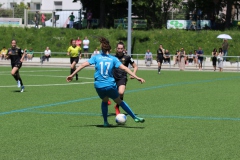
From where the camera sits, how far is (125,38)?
58625 mm

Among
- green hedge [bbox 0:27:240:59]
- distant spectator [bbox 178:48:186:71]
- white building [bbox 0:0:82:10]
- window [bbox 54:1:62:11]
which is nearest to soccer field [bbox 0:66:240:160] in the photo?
distant spectator [bbox 178:48:186:71]

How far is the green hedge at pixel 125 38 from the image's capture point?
186ft

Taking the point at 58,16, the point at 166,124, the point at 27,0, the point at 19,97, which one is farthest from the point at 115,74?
the point at 27,0

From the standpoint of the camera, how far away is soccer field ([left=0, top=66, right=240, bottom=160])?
1025 cm

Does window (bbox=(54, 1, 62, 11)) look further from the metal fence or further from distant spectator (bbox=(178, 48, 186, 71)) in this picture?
distant spectator (bbox=(178, 48, 186, 71))

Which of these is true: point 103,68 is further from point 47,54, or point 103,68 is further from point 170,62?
point 47,54

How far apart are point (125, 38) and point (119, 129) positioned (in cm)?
4577

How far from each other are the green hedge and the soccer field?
35034mm

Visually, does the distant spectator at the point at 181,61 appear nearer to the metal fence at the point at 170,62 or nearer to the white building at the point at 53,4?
the metal fence at the point at 170,62

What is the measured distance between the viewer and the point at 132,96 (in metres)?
22.0

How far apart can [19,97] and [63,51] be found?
37291 millimetres

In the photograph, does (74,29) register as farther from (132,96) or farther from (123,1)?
(132,96)

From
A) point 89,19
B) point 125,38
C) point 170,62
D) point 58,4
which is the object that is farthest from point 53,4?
point 170,62

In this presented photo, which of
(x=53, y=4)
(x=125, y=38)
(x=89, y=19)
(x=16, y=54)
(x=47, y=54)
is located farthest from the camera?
(x=53, y=4)
